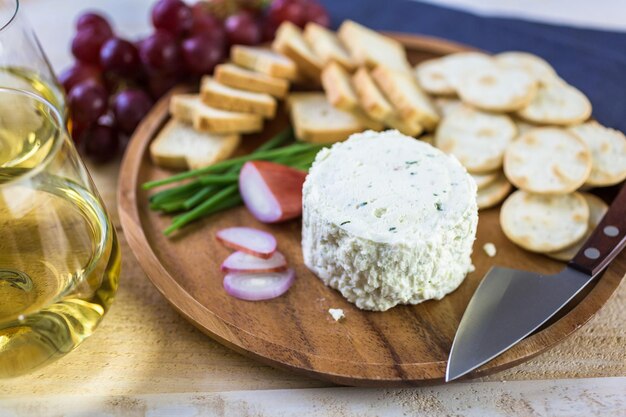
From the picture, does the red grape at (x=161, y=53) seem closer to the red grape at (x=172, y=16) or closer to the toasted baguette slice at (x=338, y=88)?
the red grape at (x=172, y=16)

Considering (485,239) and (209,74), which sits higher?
(209,74)

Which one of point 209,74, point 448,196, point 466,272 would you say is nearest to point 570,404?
point 466,272

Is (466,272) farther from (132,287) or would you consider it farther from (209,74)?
(209,74)

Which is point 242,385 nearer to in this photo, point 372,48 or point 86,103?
point 86,103

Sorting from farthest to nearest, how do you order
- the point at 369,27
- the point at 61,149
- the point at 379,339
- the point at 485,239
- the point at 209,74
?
the point at 369,27, the point at 209,74, the point at 485,239, the point at 379,339, the point at 61,149

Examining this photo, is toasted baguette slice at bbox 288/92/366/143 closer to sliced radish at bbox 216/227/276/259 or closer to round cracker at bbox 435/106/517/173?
round cracker at bbox 435/106/517/173

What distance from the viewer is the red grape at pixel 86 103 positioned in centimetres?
309

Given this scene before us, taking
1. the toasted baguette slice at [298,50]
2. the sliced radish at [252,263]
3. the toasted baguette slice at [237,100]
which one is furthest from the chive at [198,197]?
the toasted baguette slice at [298,50]

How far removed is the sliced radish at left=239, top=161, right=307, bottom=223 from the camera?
272cm

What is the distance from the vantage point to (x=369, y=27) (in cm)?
385

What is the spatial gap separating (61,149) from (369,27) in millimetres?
2278

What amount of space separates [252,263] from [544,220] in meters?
1.07

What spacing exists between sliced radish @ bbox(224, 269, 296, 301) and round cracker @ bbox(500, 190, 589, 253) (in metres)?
0.84

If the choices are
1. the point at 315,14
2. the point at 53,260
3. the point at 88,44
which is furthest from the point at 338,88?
the point at 53,260
